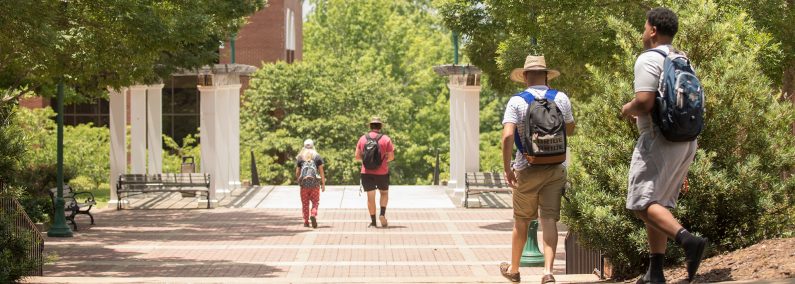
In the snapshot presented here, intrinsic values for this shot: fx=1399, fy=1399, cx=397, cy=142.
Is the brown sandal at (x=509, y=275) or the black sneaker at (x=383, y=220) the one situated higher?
the brown sandal at (x=509, y=275)

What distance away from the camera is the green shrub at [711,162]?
9.62 m

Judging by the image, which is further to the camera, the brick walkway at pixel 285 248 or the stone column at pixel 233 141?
the stone column at pixel 233 141

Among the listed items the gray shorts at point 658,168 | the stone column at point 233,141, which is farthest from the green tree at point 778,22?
the stone column at point 233,141

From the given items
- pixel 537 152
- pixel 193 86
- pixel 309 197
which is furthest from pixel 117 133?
pixel 193 86

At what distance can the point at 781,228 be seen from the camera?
999 cm

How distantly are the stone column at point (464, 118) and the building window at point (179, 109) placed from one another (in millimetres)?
32844

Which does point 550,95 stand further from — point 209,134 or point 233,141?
point 233,141

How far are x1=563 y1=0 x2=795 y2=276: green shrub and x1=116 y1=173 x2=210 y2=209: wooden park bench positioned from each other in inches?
715

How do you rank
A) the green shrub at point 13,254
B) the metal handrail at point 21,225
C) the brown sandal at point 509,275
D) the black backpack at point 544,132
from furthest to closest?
1. the metal handrail at point 21,225
2. the green shrub at point 13,254
3. the brown sandal at point 509,275
4. the black backpack at point 544,132

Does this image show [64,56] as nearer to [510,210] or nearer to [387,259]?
[387,259]

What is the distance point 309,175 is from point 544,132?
11790 mm

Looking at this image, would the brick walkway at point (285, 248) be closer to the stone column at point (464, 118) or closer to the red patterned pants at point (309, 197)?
the red patterned pants at point (309, 197)

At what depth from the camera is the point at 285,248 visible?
57.4 feet

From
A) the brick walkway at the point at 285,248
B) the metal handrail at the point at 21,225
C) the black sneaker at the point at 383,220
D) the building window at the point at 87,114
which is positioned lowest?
the brick walkway at the point at 285,248
